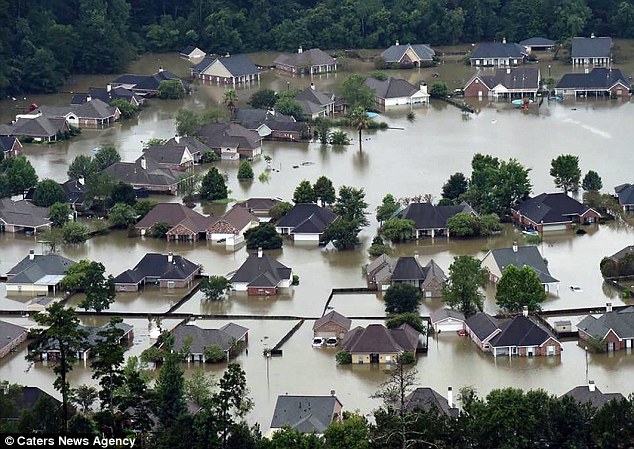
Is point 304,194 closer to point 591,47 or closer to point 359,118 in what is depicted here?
point 359,118

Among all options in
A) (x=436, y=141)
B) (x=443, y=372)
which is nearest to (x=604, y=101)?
A: (x=436, y=141)

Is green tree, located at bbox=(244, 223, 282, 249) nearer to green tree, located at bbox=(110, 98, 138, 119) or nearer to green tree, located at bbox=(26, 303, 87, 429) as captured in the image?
green tree, located at bbox=(26, 303, 87, 429)

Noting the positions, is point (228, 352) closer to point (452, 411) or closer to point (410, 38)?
point (452, 411)

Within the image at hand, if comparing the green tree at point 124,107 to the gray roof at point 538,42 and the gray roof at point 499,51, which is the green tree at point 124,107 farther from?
the gray roof at point 538,42

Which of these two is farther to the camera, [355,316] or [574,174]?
[574,174]

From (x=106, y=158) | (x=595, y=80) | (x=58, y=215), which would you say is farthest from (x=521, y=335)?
(x=595, y=80)

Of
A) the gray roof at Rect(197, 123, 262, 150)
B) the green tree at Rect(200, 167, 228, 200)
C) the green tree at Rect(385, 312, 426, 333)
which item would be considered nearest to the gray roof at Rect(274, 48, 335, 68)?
the gray roof at Rect(197, 123, 262, 150)
